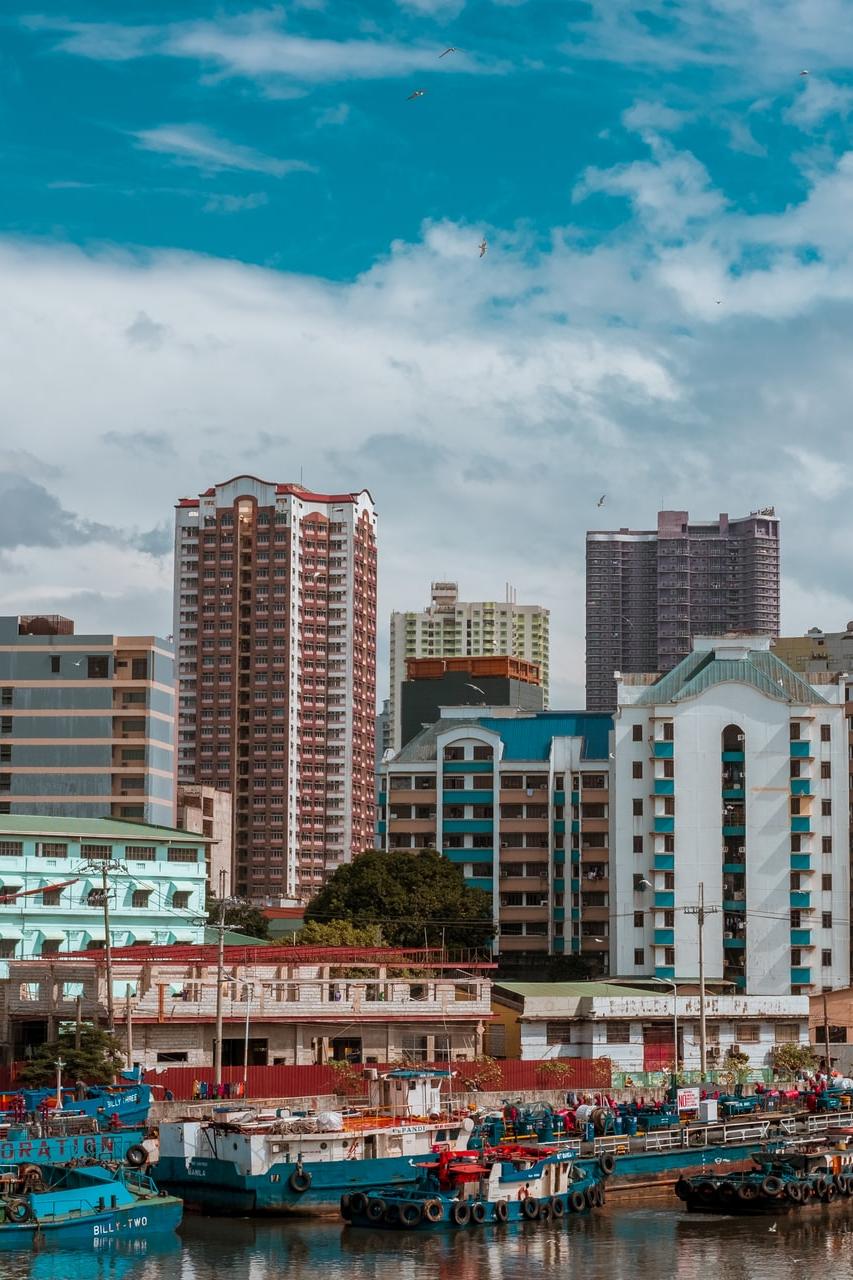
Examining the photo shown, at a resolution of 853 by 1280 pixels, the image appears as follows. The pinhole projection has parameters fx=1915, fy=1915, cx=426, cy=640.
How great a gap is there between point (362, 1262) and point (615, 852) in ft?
257

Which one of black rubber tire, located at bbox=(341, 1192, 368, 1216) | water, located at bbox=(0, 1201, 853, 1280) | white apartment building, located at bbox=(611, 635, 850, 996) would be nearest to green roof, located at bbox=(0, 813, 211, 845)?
white apartment building, located at bbox=(611, 635, 850, 996)

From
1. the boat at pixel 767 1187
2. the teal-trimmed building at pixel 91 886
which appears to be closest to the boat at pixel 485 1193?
the boat at pixel 767 1187

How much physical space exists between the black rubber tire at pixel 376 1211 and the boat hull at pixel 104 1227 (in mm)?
6243

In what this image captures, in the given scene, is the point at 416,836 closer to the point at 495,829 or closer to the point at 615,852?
the point at 495,829

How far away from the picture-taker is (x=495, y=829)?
15275 cm

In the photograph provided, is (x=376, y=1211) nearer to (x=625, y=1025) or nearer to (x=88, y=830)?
(x=625, y=1025)

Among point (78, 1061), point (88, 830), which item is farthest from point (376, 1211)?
point (88, 830)

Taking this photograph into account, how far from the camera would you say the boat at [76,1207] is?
2365 inches

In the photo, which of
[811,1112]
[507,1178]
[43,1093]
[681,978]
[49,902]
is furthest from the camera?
[681,978]

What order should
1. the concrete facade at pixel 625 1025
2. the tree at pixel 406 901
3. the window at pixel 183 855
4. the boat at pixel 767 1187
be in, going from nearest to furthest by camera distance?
the boat at pixel 767 1187, the concrete facade at pixel 625 1025, the window at pixel 183 855, the tree at pixel 406 901

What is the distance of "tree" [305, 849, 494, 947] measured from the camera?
128625mm

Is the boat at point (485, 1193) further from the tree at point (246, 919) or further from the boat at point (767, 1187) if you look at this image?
the tree at point (246, 919)

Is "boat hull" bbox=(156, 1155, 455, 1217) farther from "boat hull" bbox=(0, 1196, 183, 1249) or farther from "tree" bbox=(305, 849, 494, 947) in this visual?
"tree" bbox=(305, 849, 494, 947)

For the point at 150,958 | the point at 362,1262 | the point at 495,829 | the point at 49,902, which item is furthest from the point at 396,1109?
the point at 495,829
